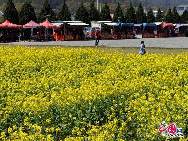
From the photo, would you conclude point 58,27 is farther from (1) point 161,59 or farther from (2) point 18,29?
(1) point 161,59

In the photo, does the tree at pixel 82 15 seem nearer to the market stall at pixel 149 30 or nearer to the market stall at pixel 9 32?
the market stall at pixel 149 30

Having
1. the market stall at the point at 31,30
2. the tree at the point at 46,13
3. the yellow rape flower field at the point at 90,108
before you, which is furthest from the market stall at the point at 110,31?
the yellow rape flower field at the point at 90,108

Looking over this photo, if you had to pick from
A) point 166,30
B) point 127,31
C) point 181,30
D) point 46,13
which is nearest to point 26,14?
point 46,13

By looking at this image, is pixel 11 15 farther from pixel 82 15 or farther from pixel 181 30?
pixel 181 30

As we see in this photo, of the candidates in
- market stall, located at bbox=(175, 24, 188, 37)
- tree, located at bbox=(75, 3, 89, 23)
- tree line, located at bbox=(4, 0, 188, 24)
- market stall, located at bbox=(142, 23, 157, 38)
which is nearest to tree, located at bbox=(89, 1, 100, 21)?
tree line, located at bbox=(4, 0, 188, 24)

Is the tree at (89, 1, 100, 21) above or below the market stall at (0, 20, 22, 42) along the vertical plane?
above

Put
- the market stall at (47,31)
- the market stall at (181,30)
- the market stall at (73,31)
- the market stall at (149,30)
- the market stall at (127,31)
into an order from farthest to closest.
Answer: the market stall at (181,30)
the market stall at (149,30)
the market stall at (127,31)
the market stall at (73,31)
the market stall at (47,31)

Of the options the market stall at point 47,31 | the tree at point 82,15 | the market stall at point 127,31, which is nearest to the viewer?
the market stall at point 47,31

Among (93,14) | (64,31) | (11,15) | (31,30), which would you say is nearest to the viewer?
(31,30)

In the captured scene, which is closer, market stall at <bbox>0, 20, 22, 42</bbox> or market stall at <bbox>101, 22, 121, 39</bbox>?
market stall at <bbox>0, 20, 22, 42</bbox>

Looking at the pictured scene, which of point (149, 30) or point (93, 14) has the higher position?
point (93, 14)

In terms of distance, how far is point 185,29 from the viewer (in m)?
104

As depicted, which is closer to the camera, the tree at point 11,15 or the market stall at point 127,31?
the tree at point 11,15

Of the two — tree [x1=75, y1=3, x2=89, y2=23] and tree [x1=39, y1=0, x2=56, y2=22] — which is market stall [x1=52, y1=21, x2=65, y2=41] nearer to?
tree [x1=39, y1=0, x2=56, y2=22]
